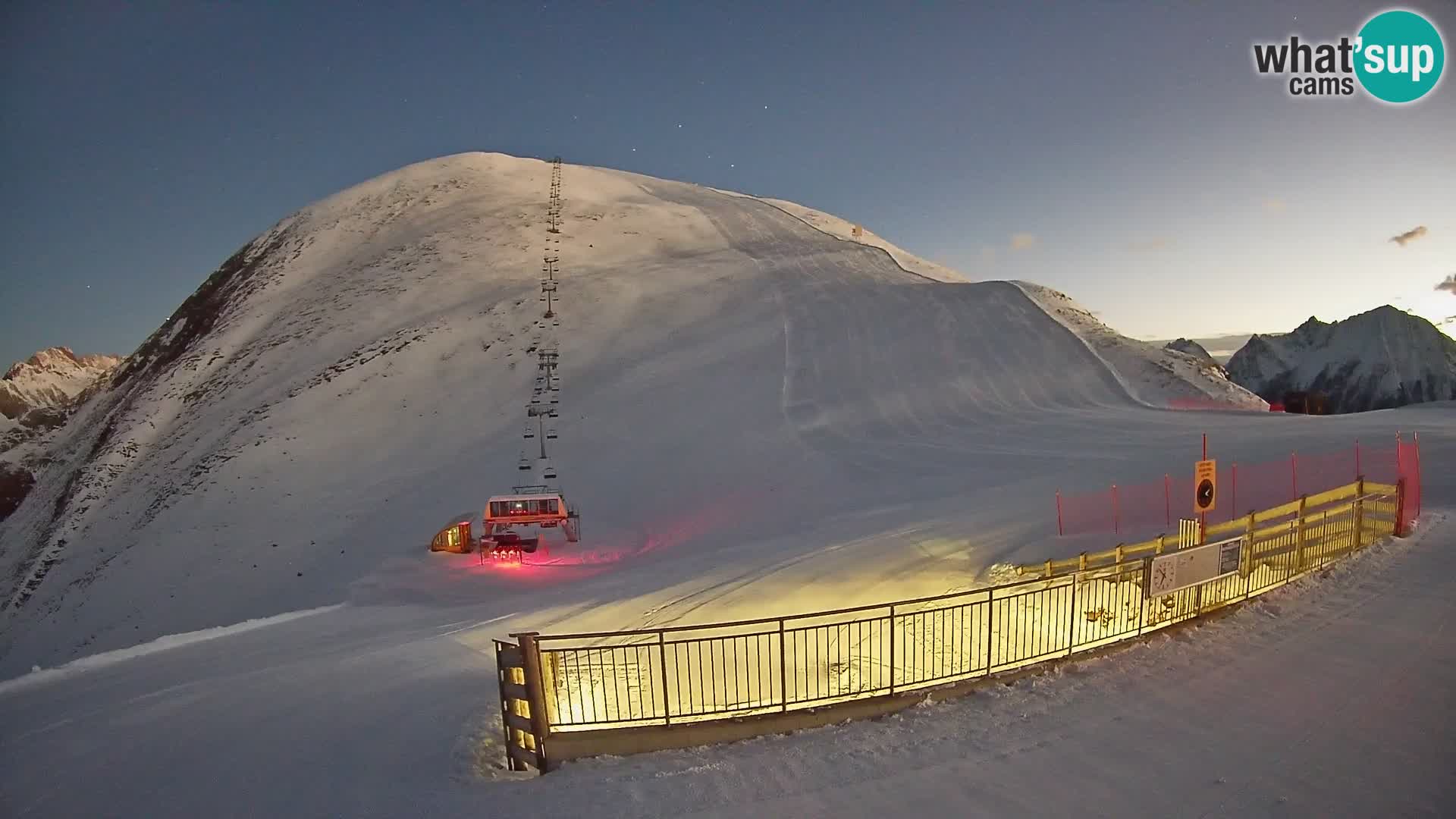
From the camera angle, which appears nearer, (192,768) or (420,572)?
(192,768)

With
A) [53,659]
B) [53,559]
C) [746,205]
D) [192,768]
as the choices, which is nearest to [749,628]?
[192,768]

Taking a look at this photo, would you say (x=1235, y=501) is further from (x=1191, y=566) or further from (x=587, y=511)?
(x=587, y=511)

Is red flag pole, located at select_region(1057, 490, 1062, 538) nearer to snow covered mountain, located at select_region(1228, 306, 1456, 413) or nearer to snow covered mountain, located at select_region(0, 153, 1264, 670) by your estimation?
snow covered mountain, located at select_region(0, 153, 1264, 670)

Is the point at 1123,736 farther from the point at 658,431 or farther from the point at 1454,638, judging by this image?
the point at 658,431

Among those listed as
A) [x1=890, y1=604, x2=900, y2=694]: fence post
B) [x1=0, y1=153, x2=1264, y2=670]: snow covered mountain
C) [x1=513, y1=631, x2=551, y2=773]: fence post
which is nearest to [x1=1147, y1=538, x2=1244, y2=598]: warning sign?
[x1=890, y1=604, x2=900, y2=694]: fence post

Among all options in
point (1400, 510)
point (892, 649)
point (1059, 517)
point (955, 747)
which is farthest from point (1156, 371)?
point (955, 747)

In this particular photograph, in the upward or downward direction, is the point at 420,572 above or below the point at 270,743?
below

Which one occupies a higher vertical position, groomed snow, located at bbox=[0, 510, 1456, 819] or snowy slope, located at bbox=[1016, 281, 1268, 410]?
snowy slope, located at bbox=[1016, 281, 1268, 410]
